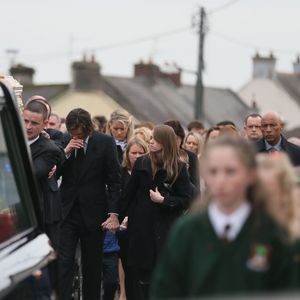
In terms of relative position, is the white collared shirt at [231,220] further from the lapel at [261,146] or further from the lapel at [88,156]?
the lapel at [261,146]

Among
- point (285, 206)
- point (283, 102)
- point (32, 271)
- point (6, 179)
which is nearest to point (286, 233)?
point (285, 206)

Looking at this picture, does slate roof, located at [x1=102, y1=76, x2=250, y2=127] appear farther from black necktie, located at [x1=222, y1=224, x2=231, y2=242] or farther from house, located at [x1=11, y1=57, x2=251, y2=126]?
black necktie, located at [x1=222, y1=224, x2=231, y2=242]

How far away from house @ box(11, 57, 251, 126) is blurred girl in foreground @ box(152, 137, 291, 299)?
46722 mm

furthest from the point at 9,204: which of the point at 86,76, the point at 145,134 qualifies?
the point at 86,76

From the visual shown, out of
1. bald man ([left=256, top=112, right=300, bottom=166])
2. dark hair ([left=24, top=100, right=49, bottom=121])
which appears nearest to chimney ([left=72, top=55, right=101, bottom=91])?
bald man ([left=256, top=112, right=300, bottom=166])

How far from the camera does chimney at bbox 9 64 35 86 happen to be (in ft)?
173

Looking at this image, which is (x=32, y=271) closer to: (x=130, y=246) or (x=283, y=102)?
(x=130, y=246)

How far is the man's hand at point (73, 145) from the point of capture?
11547 millimetres

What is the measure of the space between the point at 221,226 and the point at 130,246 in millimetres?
6203

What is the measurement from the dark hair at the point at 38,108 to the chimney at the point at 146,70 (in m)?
52.3

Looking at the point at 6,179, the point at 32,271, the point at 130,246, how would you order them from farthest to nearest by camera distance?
the point at 130,246, the point at 6,179, the point at 32,271

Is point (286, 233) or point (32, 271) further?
point (32, 271)

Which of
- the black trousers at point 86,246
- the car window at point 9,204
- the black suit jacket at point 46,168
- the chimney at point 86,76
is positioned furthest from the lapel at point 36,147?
the chimney at point 86,76

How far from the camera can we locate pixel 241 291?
16.9ft
